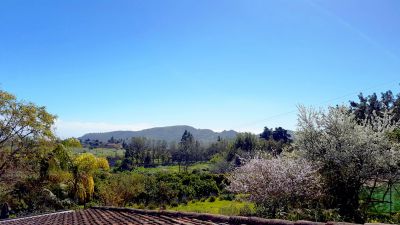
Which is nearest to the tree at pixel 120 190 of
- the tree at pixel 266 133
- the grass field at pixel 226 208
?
the grass field at pixel 226 208

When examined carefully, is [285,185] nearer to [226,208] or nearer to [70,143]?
[226,208]

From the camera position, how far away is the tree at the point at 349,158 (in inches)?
605

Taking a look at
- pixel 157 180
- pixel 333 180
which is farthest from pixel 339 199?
pixel 157 180

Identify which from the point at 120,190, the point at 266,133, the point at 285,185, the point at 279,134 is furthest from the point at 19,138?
the point at 266,133

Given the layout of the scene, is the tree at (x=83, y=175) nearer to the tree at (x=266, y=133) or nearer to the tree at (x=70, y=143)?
the tree at (x=70, y=143)

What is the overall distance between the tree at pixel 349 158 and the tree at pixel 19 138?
1738 centimetres

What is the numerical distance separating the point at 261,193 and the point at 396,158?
6.07m

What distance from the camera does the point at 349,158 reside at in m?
15.4

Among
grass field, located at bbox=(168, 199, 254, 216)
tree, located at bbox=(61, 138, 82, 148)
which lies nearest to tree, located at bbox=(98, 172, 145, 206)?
tree, located at bbox=(61, 138, 82, 148)

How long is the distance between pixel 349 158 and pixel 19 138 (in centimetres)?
2013

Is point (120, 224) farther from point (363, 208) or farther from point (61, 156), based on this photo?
point (61, 156)

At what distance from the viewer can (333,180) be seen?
15961 millimetres

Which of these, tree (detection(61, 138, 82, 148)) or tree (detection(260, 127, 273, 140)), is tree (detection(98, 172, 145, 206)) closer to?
tree (detection(61, 138, 82, 148))

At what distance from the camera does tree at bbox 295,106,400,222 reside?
1536 centimetres
